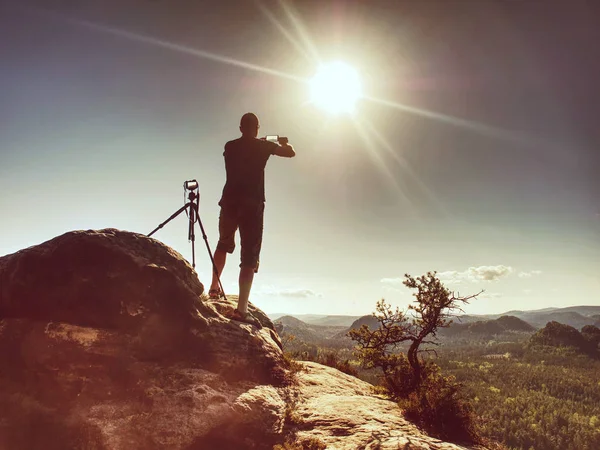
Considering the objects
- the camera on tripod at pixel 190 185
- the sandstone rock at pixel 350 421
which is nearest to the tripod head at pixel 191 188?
the camera on tripod at pixel 190 185

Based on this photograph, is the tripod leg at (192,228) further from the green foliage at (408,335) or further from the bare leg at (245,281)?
the green foliage at (408,335)

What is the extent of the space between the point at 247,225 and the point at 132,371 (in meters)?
3.60

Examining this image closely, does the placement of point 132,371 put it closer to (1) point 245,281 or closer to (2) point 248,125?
(1) point 245,281

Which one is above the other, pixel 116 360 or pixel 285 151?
pixel 285 151

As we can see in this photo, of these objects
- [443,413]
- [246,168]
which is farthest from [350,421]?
[246,168]

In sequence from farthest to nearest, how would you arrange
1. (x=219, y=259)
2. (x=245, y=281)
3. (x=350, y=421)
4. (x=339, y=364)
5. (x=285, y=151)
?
(x=339, y=364) < (x=219, y=259) < (x=285, y=151) < (x=245, y=281) < (x=350, y=421)

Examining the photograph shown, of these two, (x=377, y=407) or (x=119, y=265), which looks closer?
(x=119, y=265)

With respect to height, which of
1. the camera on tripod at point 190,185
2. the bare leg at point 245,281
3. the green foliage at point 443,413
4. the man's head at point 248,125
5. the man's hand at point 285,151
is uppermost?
the man's head at point 248,125

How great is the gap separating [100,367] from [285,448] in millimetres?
3322

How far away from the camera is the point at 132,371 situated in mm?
5613

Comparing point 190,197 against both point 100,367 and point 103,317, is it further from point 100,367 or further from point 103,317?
point 100,367

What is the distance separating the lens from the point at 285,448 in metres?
5.29

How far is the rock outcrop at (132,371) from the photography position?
199 inches

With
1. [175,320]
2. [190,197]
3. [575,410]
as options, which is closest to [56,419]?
[175,320]
